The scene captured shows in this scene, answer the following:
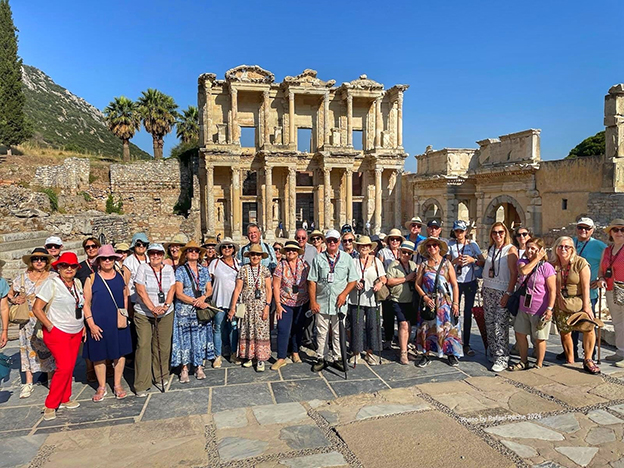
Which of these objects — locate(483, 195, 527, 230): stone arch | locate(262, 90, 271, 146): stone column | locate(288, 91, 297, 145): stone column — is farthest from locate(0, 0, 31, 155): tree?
locate(483, 195, 527, 230): stone arch

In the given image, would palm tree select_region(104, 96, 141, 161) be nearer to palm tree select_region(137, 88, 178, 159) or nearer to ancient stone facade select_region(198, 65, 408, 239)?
palm tree select_region(137, 88, 178, 159)

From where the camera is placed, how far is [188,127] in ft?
117

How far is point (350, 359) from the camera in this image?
6.09m

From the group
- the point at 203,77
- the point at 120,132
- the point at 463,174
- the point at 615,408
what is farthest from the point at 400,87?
the point at 615,408

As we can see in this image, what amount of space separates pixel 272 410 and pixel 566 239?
4.25 m

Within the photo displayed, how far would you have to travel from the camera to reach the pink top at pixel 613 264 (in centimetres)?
552

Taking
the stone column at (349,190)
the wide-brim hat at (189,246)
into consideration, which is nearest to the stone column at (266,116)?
the stone column at (349,190)

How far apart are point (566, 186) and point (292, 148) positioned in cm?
1556

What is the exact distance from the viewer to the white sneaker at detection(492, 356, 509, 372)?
18.2ft

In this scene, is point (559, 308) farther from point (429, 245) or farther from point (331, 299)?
point (331, 299)

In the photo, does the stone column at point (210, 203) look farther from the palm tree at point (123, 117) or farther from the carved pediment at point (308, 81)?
the palm tree at point (123, 117)

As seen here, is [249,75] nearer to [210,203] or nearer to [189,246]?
[210,203]

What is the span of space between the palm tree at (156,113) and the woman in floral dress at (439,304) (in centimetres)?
3161

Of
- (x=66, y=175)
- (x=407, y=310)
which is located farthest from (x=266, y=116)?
(x=407, y=310)
